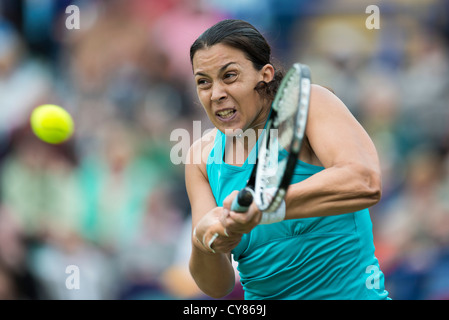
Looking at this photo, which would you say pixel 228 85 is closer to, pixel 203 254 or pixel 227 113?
pixel 227 113

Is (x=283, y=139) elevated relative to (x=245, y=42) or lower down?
lower down

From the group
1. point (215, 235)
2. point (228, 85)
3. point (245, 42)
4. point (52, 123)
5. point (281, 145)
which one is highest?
point (52, 123)

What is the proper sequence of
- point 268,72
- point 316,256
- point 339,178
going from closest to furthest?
point 339,178 < point 316,256 < point 268,72

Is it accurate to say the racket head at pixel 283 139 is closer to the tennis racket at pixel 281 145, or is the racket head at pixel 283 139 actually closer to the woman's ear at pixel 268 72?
the tennis racket at pixel 281 145

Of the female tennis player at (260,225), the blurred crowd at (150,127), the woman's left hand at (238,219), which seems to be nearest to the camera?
the woman's left hand at (238,219)

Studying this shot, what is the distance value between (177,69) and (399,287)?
130 inches

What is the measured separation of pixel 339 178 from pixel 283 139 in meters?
0.37

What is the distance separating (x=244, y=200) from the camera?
238 centimetres

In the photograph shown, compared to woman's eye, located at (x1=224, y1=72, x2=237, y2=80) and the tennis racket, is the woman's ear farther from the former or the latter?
the tennis racket

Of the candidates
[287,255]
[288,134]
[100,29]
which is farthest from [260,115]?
[100,29]

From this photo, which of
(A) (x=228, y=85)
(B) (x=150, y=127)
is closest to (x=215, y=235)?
(A) (x=228, y=85)

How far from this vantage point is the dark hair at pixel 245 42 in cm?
290

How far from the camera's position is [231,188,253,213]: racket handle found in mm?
2383

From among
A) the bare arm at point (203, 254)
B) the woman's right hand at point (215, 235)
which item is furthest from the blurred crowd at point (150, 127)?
the woman's right hand at point (215, 235)
